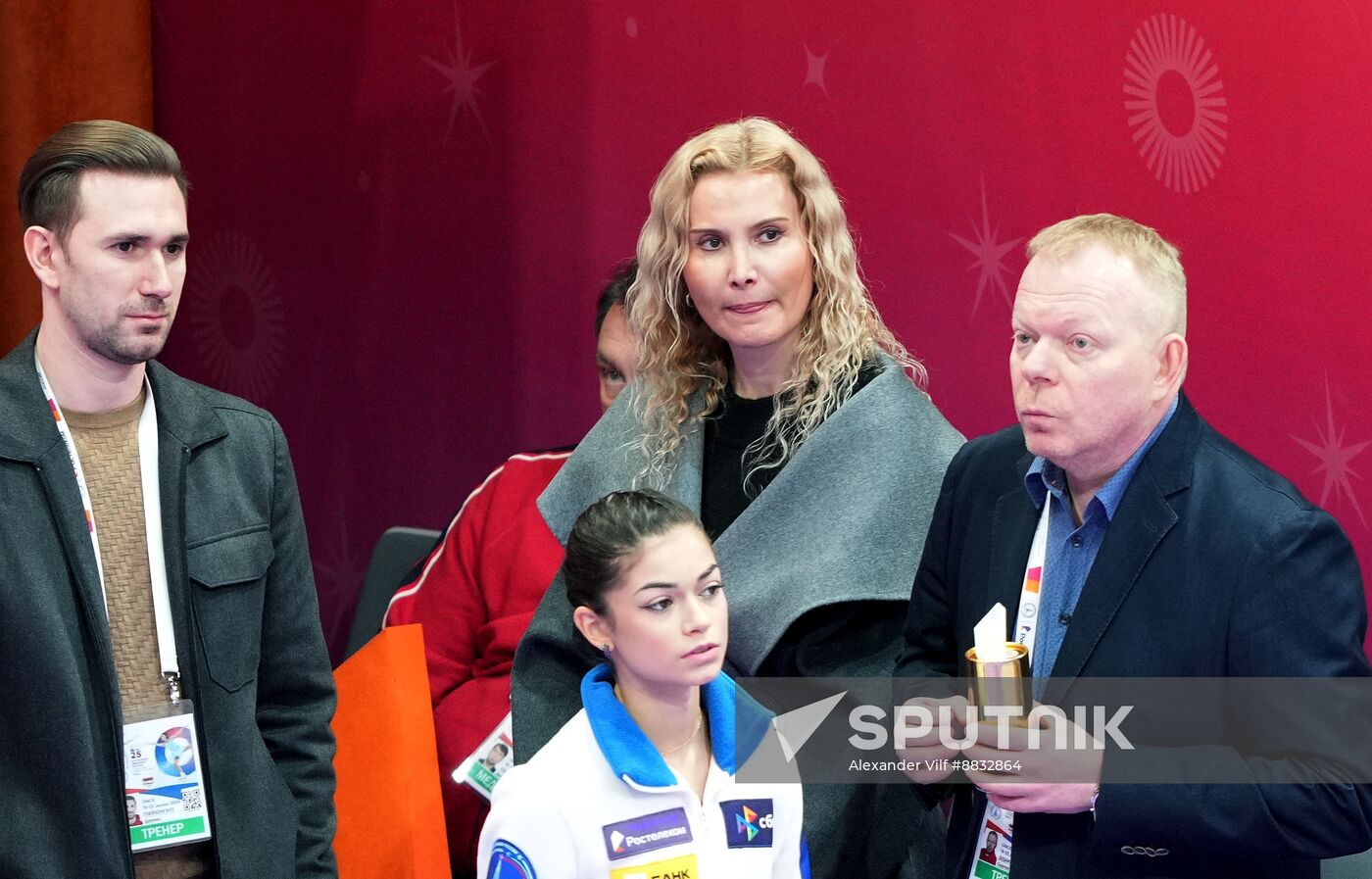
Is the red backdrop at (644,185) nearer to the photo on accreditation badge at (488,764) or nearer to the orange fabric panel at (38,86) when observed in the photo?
the orange fabric panel at (38,86)

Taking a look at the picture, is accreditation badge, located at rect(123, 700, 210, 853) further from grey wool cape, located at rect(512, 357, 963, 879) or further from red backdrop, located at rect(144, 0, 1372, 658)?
red backdrop, located at rect(144, 0, 1372, 658)

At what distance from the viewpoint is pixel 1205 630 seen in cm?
192

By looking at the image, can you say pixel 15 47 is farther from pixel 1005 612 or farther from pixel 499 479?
pixel 1005 612

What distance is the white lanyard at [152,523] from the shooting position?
2137 mm

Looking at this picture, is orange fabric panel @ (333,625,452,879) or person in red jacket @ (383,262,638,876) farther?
person in red jacket @ (383,262,638,876)

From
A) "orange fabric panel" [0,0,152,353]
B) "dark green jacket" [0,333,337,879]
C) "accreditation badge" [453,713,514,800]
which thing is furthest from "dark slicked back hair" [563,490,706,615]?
"orange fabric panel" [0,0,152,353]

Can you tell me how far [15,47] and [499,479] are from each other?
179cm

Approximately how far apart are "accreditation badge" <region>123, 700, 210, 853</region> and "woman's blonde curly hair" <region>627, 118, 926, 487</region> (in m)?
0.87

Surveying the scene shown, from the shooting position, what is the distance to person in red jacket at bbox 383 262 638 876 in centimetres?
324

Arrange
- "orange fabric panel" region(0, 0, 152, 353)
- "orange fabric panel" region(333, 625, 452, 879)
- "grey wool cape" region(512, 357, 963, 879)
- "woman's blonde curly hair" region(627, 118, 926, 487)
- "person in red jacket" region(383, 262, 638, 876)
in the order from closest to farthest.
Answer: "grey wool cape" region(512, 357, 963, 879), "woman's blonde curly hair" region(627, 118, 926, 487), "orange fabric panel" region(333, 625, 452, 879), "person in red jacket" region(383, 262, 638, 876), "orange fabric panel" region(0, 0, 152, 353)

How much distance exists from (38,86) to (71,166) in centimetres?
212

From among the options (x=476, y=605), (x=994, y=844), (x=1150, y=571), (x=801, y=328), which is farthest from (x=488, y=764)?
(x=1150, y=571)

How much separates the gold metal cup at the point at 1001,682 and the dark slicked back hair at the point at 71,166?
53.3 inches

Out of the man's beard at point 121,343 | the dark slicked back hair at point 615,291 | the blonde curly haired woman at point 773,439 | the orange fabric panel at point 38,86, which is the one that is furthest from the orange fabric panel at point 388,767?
the orange fabric panel at point 38,86
